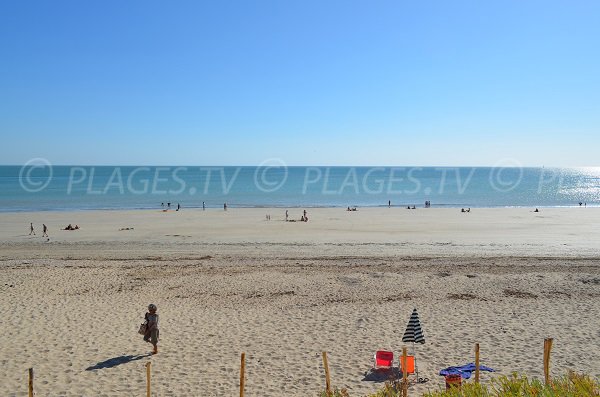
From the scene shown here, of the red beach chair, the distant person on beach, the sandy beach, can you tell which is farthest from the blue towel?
the distant person on beach

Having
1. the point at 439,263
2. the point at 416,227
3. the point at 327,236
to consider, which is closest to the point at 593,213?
the point at 416,227

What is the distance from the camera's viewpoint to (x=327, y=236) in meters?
32.7

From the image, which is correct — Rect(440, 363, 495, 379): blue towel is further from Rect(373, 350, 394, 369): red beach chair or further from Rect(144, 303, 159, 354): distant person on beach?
Rect(144, 303, 159, 354): distant person on beach

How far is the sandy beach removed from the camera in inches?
417

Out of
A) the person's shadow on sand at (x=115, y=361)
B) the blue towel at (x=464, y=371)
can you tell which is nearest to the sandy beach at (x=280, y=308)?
the person's shadow on sand at (x=115, y=361)

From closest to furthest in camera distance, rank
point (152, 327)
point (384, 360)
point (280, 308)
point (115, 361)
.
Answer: point (384, 360) < point (115, 361) < point (152, 327) < point (280, 308)

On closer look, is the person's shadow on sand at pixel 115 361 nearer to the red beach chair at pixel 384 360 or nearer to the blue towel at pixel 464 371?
the red beach chair at pixel 384 360

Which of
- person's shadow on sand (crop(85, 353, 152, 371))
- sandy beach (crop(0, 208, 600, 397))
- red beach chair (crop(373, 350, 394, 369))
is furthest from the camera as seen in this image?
person's shadow on sand (crop(85, 353, 152, 371))

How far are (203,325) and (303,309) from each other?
3.12 meters

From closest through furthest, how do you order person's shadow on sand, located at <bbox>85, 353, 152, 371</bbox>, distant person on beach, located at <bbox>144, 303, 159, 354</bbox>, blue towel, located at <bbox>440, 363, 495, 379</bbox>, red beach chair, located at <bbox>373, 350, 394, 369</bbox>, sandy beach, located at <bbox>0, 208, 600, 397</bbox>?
1. blue towel, located at <bbox>440, 363, 495, 379</bbox>
2. red beach chair, located at <bbox>373, 350, 394, 369</bbox>
3. sandy beach, located at <bbox>0, 208, 600, 397</bbox>
4. person's shadow on sand, located at <bbox>85, 353, 152, 371</bbox>
5. distant person on beach, located at <bbox>144, 303, 159, 354</bbox>

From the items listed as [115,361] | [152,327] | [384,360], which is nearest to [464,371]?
[384,360]

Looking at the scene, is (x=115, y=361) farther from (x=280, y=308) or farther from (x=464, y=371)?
(x=464, y=371)

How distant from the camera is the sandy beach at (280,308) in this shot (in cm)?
1059

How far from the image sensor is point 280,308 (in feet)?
50.1
